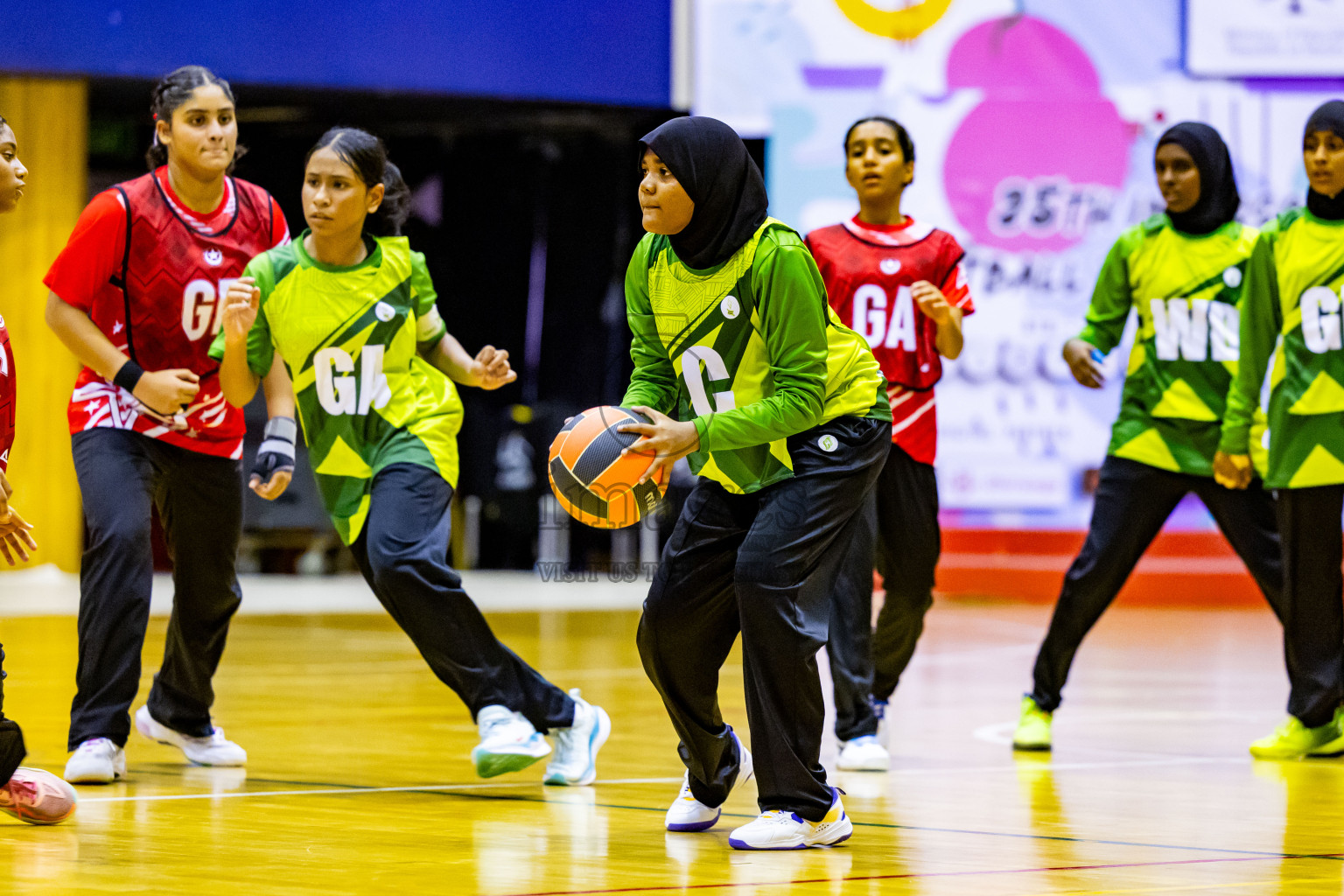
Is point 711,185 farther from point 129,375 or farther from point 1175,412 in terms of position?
point 1175,412

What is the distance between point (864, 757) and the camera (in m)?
5.75

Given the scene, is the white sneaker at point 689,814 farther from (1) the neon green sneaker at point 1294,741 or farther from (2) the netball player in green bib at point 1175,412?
(1) the neon green sneaker at point 1294,741

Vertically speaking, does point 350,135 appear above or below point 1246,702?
above

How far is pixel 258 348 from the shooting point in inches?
204

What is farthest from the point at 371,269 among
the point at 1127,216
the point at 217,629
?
the point at 1127,216

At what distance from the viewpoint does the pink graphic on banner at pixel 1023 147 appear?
1509cm

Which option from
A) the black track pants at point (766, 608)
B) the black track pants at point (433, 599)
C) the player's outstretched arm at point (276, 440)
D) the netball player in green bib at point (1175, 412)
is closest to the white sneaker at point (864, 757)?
the netball player in green bib at point (1175, 412)

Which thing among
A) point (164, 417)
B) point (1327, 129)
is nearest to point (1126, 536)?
point (1327, 129)

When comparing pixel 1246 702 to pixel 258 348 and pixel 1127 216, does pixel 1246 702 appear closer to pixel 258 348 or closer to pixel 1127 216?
pixel 258 348

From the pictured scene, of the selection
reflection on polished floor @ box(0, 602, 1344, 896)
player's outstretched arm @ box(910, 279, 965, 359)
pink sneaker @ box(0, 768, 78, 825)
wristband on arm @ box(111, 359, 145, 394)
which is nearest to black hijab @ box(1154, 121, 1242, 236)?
player's outstretched arm @ box(910, 279, 965, 359)

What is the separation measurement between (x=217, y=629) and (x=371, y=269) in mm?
1257

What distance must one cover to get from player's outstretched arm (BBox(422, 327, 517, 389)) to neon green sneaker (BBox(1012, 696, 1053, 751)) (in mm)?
2241

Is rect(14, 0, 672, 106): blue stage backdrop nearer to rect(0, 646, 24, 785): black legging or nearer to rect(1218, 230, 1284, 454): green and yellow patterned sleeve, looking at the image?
rect(1218, 230, 1284, 454): green and yellow patterned sleeve

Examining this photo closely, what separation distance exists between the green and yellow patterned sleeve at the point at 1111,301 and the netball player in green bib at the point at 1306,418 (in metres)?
0.51
